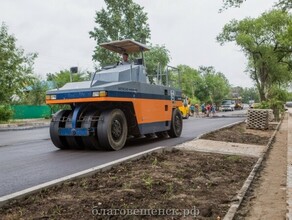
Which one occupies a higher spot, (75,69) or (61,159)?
(75,69)

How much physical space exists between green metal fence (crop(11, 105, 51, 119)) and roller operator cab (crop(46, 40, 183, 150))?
2732 cm

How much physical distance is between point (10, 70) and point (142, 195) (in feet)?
84.1

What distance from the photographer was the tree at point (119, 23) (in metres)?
45.1

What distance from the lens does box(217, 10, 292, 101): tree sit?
41812 mm

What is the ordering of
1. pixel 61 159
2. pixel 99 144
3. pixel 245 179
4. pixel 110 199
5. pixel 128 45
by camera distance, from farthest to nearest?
1. pixel 128 45
2. pixel 99 144
3. pixel 61 159
4. pixel 245 179
5. pixel 110 199

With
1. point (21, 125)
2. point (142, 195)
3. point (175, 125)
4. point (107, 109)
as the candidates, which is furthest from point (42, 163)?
point (21, 125)

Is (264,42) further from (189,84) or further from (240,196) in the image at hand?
(240,196)

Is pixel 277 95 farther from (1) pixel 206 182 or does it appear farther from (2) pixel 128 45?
(1) pixel 206 182

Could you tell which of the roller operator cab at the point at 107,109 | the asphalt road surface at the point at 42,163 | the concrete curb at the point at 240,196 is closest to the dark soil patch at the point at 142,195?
the concrete curb at the point at 240,196

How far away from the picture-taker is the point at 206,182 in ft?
19.8

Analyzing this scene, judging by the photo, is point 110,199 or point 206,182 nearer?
point 110,199

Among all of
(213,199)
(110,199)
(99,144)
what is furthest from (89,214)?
(99,144)

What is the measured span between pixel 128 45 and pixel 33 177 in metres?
6.58

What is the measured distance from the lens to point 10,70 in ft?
91.9
